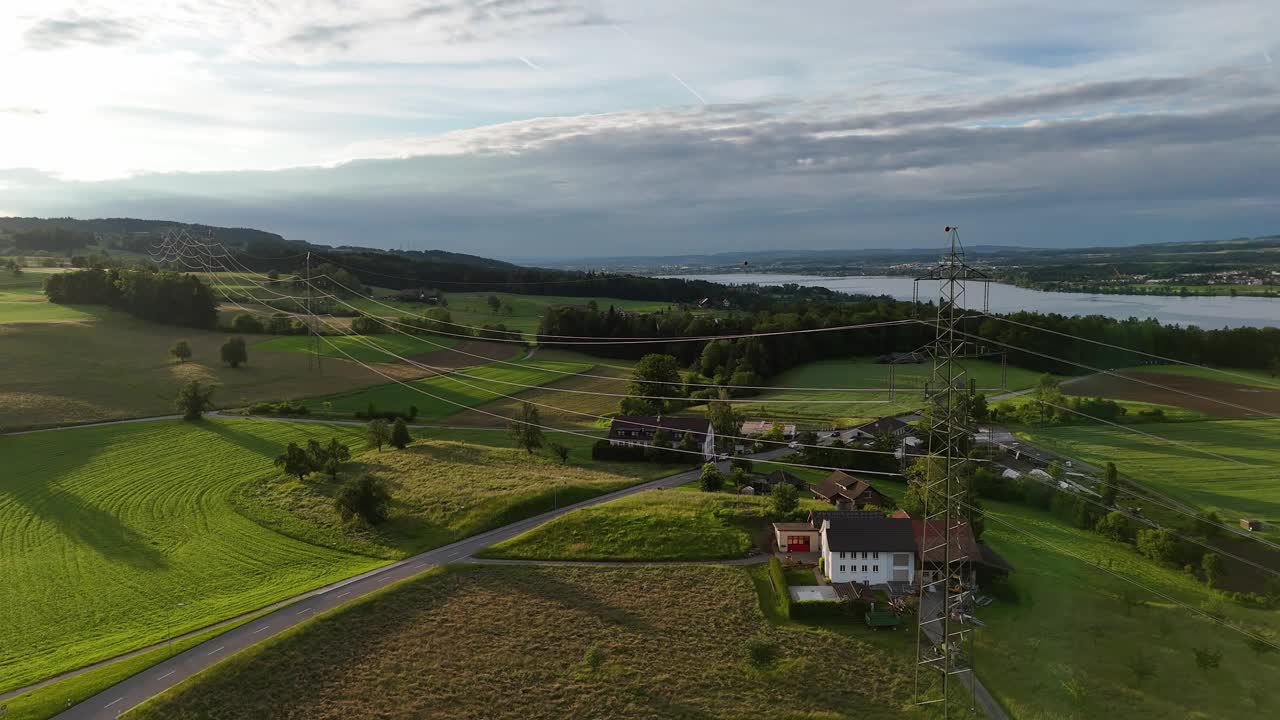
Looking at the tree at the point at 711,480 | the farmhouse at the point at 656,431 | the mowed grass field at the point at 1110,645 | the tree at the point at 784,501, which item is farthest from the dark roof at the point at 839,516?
the farmhouse at the point at 656,431

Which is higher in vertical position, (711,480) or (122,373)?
(122,373)

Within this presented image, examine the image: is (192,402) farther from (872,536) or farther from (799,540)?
(872,536)

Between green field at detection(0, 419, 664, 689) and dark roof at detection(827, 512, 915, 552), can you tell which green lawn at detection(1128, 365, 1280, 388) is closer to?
dark roof at detection(827, 512, 915, 552)

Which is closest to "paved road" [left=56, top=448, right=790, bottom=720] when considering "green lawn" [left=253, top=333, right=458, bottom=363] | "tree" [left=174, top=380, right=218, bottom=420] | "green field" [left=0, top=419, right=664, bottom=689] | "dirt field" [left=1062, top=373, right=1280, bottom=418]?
"green field" [left=0, top=419, right=664, bottom=689]

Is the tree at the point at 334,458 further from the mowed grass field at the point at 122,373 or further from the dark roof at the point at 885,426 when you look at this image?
the dark roof at the point at 885,426

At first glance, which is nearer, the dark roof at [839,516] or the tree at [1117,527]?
the dark roof at [839,516]

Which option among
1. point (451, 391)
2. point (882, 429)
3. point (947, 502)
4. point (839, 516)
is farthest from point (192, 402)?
point (947, 502)
